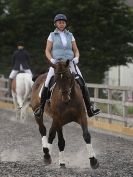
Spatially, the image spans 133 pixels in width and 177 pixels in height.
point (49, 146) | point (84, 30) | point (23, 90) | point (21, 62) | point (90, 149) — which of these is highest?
point (84, 30)

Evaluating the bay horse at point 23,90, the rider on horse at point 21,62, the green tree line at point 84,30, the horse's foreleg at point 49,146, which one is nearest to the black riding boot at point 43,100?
the horse's foreleg at point 49,146

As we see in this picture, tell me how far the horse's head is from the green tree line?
1603 cm

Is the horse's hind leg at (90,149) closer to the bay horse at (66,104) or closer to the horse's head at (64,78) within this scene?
the bay horse at (66,104)

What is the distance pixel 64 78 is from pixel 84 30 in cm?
1733

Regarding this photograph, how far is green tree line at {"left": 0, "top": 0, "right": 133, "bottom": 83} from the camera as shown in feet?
85.3

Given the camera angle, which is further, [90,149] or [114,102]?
[114,102]

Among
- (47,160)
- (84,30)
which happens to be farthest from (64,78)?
(84,30)

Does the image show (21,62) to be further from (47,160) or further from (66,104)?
(66,104)

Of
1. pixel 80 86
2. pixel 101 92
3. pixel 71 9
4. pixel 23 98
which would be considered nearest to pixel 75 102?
pixel 80 86

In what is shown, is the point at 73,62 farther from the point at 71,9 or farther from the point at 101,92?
the point at 71,9

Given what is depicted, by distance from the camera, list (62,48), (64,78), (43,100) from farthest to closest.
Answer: (43,100) → (62,48) → (64,78)

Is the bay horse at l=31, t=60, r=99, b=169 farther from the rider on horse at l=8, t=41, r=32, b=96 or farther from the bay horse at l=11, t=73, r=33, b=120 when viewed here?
the rider on horse at l=8, t=41, r=32, b=96

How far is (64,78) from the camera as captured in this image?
9.24 meters

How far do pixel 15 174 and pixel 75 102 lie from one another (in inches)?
64.8
